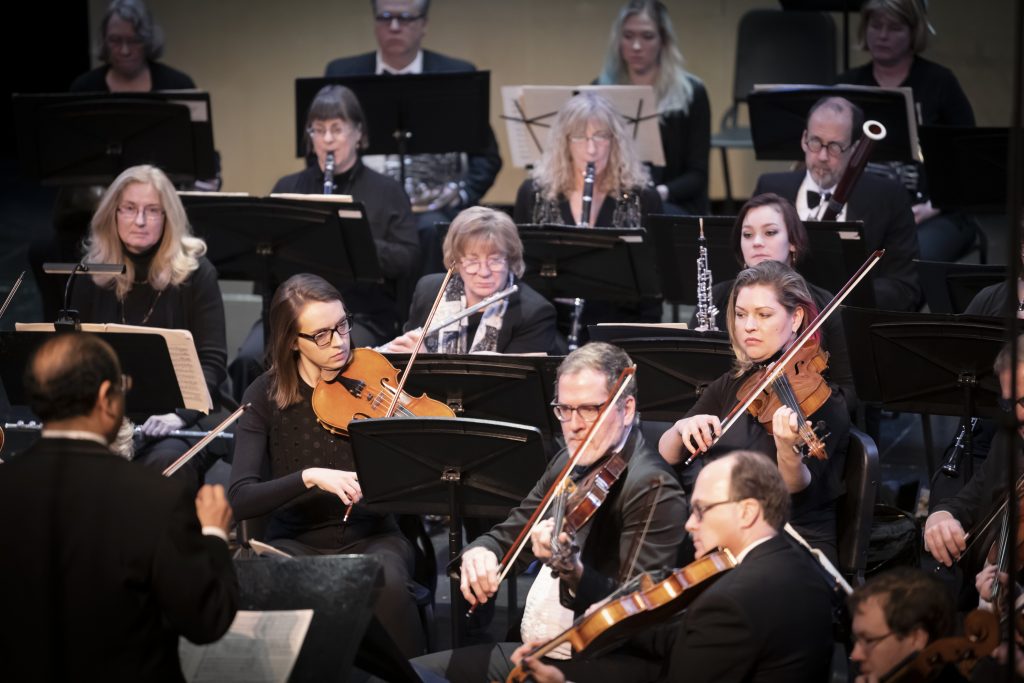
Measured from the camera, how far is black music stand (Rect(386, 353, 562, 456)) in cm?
388

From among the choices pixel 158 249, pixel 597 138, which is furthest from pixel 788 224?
pixel 158 249

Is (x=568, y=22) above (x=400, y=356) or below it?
above

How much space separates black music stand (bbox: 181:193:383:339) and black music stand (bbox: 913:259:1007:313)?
1942 millimetres

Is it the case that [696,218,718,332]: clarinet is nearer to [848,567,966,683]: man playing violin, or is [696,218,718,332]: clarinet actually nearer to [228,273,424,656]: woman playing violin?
[228,273,424,656]: woman playing violin

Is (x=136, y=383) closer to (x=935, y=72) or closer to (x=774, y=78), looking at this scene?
(x=935, y=72)

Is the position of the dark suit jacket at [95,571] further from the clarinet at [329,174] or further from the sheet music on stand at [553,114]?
the sheet music on stand at [553,114]

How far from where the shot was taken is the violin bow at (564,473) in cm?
308

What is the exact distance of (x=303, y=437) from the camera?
13.0 feet

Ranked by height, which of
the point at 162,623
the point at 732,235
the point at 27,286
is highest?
the point at 732,235

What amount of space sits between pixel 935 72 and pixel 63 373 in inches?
190

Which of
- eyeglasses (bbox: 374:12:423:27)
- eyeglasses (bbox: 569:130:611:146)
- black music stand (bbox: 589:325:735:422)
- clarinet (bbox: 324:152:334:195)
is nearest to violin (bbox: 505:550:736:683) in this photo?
black music stand (bbox: 589:325:735:422)

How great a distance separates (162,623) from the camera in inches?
97.3

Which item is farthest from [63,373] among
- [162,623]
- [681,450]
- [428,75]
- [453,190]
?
[453,190]

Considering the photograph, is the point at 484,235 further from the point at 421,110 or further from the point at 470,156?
the point at 470,156
